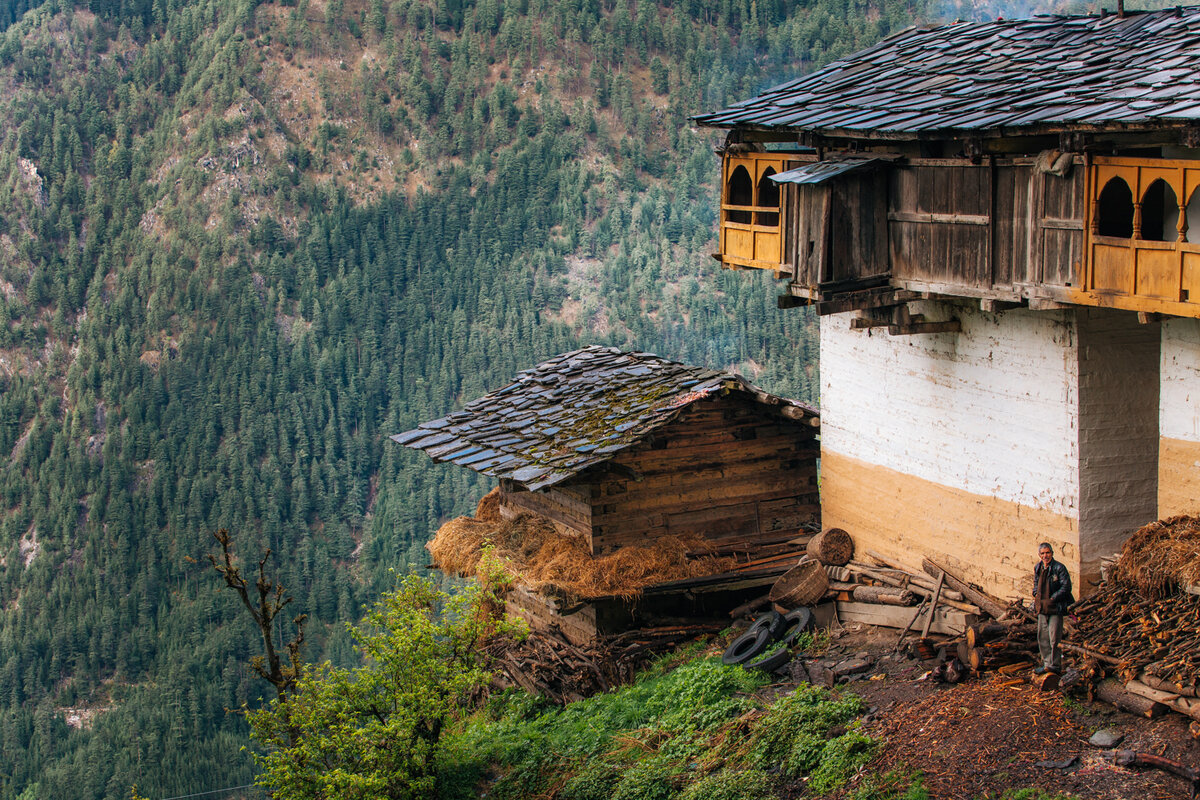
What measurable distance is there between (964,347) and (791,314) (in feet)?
321

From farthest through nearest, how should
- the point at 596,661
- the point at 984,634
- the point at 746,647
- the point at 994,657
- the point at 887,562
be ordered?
the point at 596,661 → the point at 887,562 → the point at 746,647 → the point at 984,634 → the point at 994,657

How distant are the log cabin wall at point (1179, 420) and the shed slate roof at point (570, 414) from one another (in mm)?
7224

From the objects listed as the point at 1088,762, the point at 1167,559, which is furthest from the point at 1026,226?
the point at 1088,762

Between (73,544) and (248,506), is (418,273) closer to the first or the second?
A: (248,506)

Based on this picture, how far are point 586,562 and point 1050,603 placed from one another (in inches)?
317

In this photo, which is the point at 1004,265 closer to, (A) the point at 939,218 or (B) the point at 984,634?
(A) the point at 939,218

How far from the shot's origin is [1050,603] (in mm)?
12344

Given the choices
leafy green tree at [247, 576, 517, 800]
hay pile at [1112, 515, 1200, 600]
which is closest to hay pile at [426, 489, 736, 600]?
leafy green tree at [247, 576, 517, 800]

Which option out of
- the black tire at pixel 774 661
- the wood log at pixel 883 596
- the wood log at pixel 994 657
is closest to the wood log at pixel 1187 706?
the wood log at pixel 994 657

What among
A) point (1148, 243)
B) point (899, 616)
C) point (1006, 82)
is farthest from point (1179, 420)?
point (899, 616)

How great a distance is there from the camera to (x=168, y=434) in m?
128

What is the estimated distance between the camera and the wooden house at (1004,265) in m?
12.5

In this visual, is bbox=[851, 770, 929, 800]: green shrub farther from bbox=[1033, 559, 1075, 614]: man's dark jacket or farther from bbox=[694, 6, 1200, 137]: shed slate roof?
bbox=[694, 6, 1200, 137]: shed slate roof

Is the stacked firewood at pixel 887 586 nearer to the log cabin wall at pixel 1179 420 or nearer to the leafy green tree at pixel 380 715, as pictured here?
the log cabin wall at pixel 1179 420
